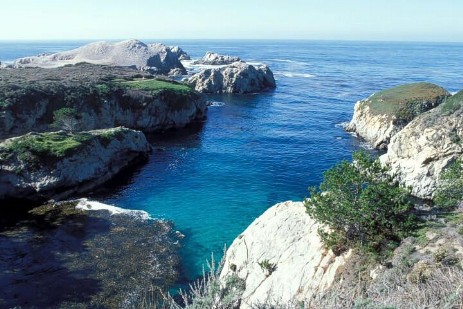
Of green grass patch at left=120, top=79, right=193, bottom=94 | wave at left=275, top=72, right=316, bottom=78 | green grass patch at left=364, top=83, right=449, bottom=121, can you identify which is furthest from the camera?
wave at left=275, top=72, right=316, bottom=78

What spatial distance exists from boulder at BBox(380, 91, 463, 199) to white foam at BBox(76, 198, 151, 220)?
2958 centimetres

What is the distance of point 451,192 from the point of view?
3103 cm

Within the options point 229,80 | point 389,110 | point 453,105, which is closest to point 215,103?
point 229,80

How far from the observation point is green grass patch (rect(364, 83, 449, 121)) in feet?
249

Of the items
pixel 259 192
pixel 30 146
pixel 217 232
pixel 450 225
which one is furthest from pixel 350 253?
pixel 30 146

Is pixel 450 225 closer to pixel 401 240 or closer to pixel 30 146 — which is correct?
pixel 401 240

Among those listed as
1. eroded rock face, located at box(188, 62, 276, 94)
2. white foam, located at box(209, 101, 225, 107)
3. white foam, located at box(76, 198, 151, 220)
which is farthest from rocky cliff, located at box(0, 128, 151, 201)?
eroded rock face, located at box(188, 62, 276, 94)

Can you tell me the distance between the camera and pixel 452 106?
5431 cm

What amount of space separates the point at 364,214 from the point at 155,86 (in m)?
75.8

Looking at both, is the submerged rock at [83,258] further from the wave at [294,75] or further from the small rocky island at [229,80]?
the wave at [294,75]

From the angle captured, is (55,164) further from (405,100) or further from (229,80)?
(229,80)

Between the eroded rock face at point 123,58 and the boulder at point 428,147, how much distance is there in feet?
417

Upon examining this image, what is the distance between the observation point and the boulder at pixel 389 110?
2906 inches

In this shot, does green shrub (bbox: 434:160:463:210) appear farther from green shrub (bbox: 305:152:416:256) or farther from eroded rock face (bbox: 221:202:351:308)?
eroded rock face (bbox: 221:202:351:308)
